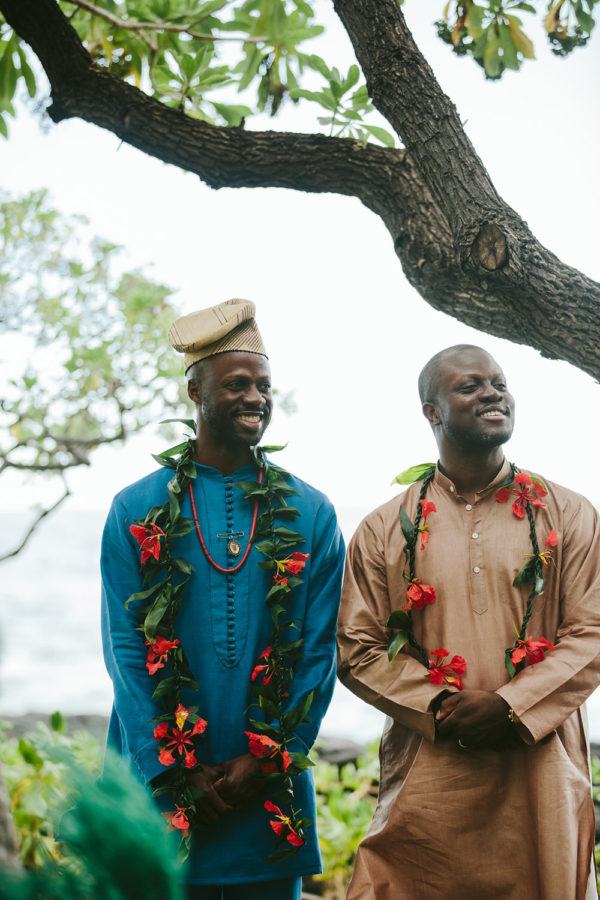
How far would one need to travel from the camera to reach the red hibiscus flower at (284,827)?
2.43 metres

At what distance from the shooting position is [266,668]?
8.32 ft

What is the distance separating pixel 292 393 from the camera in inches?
269

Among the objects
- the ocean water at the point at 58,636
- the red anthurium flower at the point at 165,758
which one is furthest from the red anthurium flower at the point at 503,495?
the ocean water at the point at 58,636

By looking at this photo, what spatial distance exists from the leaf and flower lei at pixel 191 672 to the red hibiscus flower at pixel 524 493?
2.24ft

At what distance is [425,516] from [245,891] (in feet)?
4.19

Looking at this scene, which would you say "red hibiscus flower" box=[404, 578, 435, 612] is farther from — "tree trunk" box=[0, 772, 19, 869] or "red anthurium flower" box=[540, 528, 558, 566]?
"tree trunk" box=[0, 772, 19, 869]

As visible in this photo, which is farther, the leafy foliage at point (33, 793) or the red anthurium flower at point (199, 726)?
the leafy foliage at point (33, 793)

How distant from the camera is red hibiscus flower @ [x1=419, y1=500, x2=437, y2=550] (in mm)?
2682

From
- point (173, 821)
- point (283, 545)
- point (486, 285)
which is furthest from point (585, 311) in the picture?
point (173, 821)

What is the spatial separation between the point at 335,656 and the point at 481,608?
0.51m

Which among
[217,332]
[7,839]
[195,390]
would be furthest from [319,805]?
[7,839]

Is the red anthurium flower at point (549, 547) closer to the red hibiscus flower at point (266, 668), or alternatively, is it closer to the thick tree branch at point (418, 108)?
the red hibiscus flower at point (266, 668)

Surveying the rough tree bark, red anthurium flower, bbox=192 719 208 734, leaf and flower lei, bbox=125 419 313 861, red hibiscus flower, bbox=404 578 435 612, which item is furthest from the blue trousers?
the rough tree bark

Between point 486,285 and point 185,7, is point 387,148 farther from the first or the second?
point 185,7
